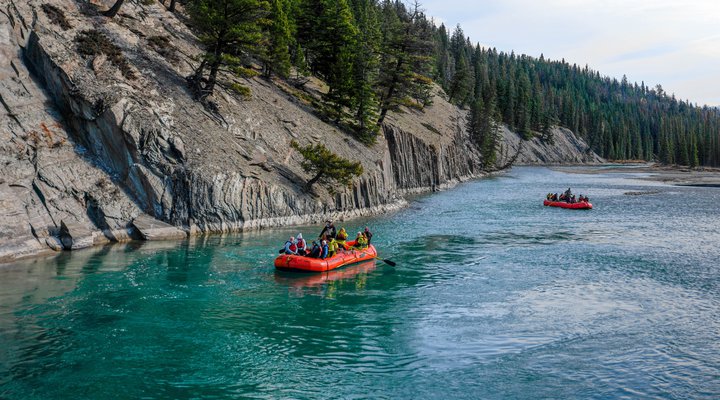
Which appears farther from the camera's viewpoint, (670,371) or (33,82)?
(33,82)

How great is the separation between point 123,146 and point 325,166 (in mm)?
15647

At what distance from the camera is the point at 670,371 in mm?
16500

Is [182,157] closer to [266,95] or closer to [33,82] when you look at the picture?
[33,82]

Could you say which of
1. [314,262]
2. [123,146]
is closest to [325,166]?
[123,146]

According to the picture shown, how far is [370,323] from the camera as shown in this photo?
2084 cm

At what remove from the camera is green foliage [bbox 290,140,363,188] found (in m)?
44.6

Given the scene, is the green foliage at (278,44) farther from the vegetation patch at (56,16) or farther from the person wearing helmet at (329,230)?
the person wearing helmet at (329,230)

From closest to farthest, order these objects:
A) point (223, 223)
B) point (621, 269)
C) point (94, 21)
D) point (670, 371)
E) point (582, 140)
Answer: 1. point (670, 371)
2. point (621, 269)
3. point (223, 223)
4. point (94, 21)
5. point (582, 140)

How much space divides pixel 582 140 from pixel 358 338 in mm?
191161

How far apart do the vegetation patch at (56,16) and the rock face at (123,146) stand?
0.09 metres

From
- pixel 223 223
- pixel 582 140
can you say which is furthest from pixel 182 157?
pixel 582 140

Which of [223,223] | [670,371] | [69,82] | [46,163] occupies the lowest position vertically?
[670,371]

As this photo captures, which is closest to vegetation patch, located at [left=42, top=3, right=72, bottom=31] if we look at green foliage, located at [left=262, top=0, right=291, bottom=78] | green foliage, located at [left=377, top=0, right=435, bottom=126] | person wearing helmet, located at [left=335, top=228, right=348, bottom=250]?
green foliage, located at [left=262, top=0, right=291, bottom=78]

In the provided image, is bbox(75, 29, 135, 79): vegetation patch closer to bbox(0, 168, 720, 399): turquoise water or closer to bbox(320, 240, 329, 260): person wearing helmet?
bbox(0, 168, 720, 399): turquoise water
